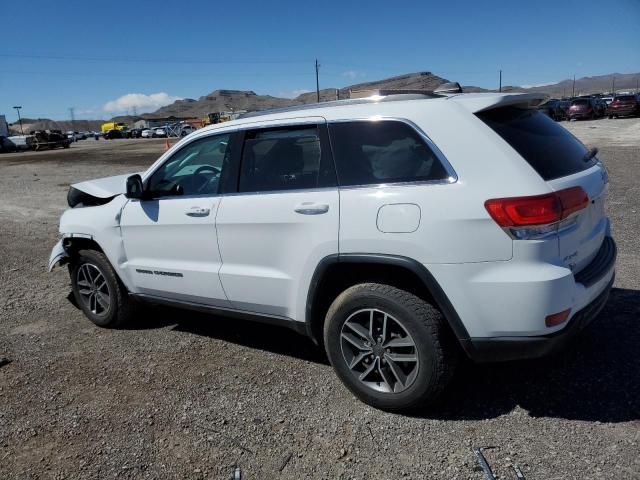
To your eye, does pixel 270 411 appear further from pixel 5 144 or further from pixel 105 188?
pixel 5 144

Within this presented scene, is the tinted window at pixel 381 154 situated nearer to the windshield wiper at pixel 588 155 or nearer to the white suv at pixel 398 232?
the white suv at pixel 398 232

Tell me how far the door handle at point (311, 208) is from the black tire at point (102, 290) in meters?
2.16

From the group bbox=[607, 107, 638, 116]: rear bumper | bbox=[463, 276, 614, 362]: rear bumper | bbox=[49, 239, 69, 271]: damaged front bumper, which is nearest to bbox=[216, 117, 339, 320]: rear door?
bbox=[463, 276, 614, 362]: rear bumper

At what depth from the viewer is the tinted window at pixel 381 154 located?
10.2 ft

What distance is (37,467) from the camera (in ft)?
9.95

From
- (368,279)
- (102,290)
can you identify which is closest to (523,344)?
(368,279)

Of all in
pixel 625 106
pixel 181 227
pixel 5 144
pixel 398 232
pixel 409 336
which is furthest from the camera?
pixel 5 144

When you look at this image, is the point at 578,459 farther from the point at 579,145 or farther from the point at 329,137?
the point at 329,137

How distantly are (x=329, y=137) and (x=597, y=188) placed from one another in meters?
1.64

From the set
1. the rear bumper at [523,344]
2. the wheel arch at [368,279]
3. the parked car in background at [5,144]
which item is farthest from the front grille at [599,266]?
the parked car in background at [5,144]

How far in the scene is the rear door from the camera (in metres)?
3.38

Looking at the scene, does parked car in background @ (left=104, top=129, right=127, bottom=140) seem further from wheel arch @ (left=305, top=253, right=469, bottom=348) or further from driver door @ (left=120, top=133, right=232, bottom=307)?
wheel arch @ (left=305, top=253, right=469, bottom=348)

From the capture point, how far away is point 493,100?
3.20 metres

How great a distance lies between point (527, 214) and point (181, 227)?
2.43m
